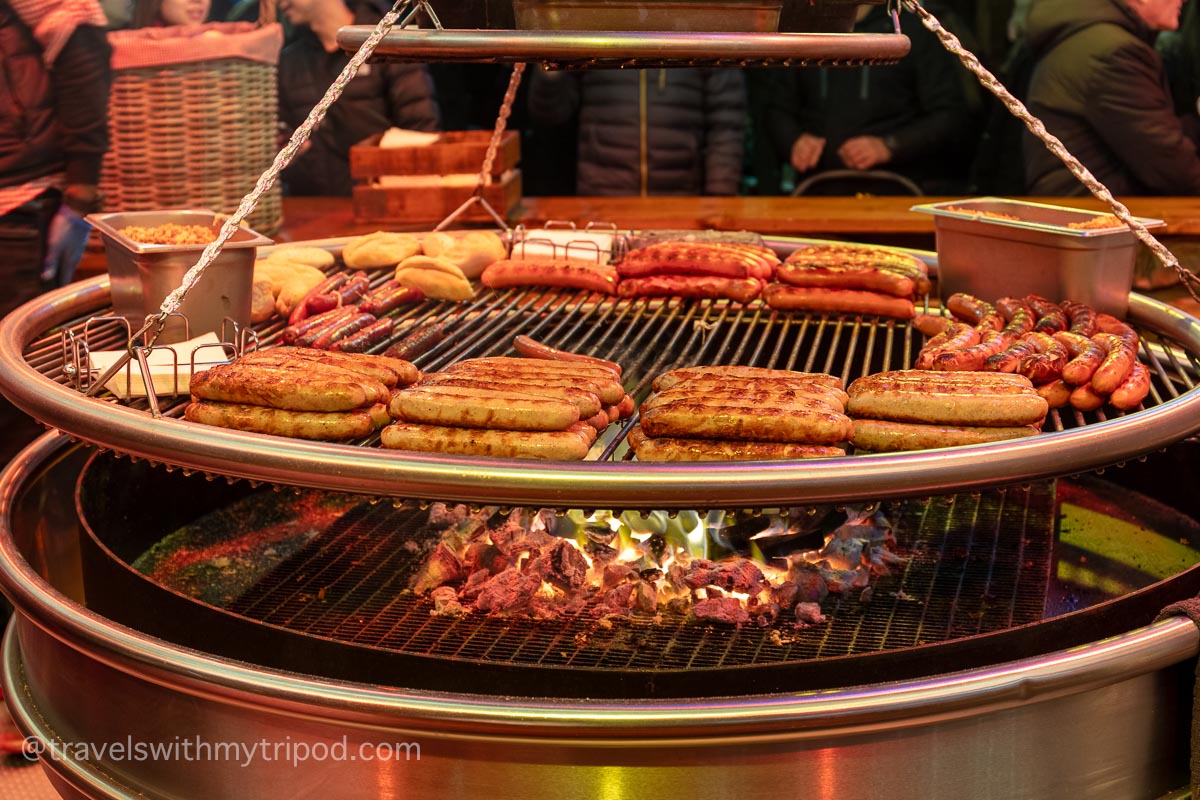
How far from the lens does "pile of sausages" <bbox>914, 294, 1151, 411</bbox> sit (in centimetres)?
321

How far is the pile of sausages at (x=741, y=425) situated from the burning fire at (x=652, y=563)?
74 cm

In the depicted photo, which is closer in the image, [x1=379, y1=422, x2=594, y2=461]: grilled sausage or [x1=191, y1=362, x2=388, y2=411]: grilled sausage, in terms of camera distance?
[x1=379, y1=422, x2=594, y2=461]: grilled sausage

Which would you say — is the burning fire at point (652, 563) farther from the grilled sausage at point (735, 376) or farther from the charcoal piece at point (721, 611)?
the grilled sausage at point (735, 376)

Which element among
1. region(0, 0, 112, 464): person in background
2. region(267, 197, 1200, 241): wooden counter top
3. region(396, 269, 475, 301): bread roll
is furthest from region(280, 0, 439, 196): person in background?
region(396, 269, 475, 301): bread roll

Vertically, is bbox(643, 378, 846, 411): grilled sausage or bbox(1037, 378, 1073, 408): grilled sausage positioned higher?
bbox(643, 378, 846, 411): grilled sausage

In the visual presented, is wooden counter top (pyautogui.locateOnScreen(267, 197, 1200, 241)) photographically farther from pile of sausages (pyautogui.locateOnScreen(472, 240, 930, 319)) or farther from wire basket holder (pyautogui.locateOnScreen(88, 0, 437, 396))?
wire basket holder (pyautogui.locateOnScreen(88, 0, 437, 396))

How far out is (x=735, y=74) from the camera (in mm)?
8805

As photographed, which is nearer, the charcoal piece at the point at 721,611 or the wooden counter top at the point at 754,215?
the charcoal piece at the point at 721,611

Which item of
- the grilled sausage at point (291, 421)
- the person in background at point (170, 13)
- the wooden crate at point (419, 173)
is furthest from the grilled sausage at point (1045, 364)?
the person in background at point (170, 13)

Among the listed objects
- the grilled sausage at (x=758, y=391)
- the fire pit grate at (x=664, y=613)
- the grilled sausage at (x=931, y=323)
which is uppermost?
the grilled sausage at (x=758, y=391)

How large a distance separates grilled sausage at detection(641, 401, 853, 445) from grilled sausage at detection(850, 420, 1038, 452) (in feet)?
0.24

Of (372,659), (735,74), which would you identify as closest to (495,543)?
(372,659)

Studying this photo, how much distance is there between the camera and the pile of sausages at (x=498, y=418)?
2.77 metres

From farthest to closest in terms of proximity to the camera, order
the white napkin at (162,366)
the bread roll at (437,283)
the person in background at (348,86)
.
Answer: the person in background at (348,86)
the bread roll at (437,283)
the white napkin at (162,366)
